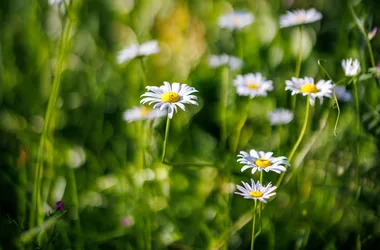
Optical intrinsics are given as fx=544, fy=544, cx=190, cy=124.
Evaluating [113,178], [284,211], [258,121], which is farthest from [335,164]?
[113,178]

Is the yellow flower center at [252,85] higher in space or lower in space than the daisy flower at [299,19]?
lower

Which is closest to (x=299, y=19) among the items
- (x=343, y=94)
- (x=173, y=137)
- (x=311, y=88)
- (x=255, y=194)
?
(x=343, y=94)

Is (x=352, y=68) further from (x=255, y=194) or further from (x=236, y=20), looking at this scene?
(x=236, y=20)

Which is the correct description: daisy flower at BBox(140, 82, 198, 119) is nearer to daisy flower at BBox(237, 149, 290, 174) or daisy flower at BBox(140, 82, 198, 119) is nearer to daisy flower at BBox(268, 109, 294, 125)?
daisy flower at BBox(237, 149, 290, 174)

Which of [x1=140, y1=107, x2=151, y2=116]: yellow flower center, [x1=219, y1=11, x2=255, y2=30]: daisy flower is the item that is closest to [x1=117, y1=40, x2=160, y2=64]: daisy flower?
[x1=140, y1=107, x2=151, y2=116]: yellow flower center

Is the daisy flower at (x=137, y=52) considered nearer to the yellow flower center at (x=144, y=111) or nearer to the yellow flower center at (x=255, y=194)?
the yellow flower center at (x=144, y=111)

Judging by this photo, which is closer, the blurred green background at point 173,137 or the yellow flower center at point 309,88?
the yellow flower center at point 309,88

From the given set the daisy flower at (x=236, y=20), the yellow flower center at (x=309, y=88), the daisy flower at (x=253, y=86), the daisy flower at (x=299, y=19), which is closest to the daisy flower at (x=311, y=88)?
the yellow flower center at (x=309, y=88)
